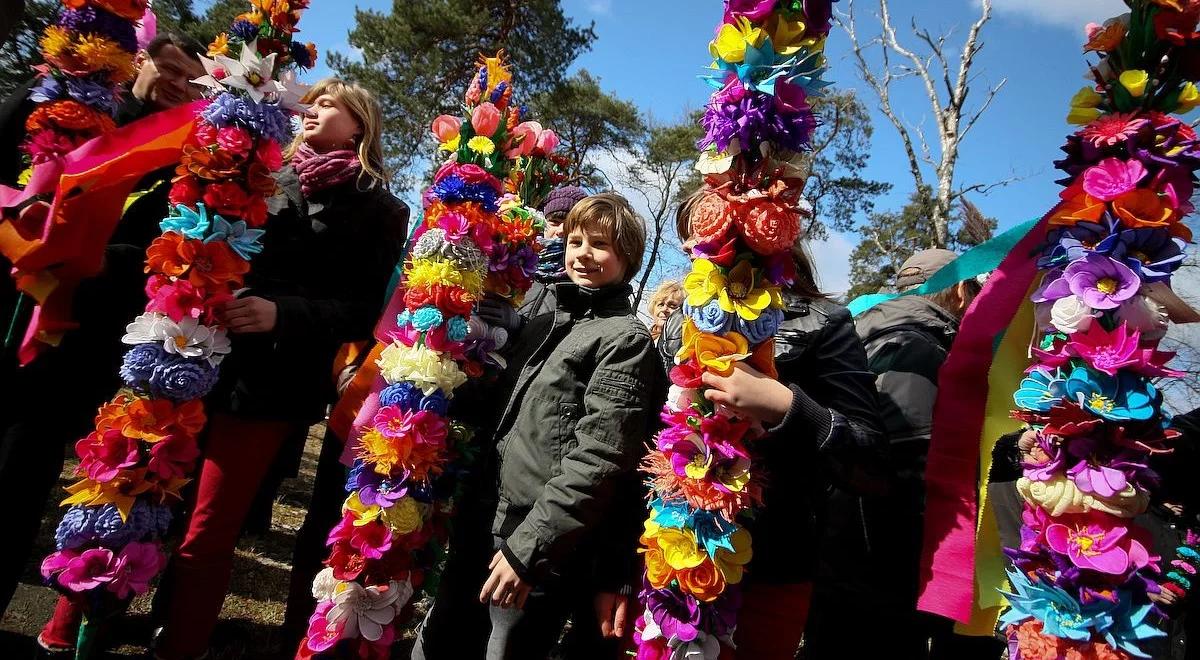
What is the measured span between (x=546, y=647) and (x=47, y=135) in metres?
2.69

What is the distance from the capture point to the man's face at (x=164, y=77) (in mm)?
3072

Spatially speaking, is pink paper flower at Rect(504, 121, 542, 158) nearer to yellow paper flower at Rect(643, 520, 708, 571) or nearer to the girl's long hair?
the girl's long hair

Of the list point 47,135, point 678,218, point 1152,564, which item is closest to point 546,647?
point 678,218

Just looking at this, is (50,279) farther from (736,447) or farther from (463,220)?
(736,447)

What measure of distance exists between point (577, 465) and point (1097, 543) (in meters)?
1.25

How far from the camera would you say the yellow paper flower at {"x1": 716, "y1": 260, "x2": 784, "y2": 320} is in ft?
5.81

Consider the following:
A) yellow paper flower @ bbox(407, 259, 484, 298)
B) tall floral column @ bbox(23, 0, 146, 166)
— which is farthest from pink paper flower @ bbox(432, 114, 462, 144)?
tall floral column @ bbox(23, 0, 146, 166)

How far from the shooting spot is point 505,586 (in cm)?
203

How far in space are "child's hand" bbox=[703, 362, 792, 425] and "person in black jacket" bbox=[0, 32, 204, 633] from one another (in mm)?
2375

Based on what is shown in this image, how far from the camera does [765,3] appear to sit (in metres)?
1.76

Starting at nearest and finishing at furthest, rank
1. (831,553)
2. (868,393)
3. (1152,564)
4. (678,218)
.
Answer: (1152,564)
(868,393)
(678,218)
(831,553)

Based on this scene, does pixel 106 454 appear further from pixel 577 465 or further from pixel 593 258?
pixel 593 258

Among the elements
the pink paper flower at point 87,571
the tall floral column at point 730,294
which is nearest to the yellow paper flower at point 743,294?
the tall floral column at point 730,294

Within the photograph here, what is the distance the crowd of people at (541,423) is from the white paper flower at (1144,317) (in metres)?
0.59
